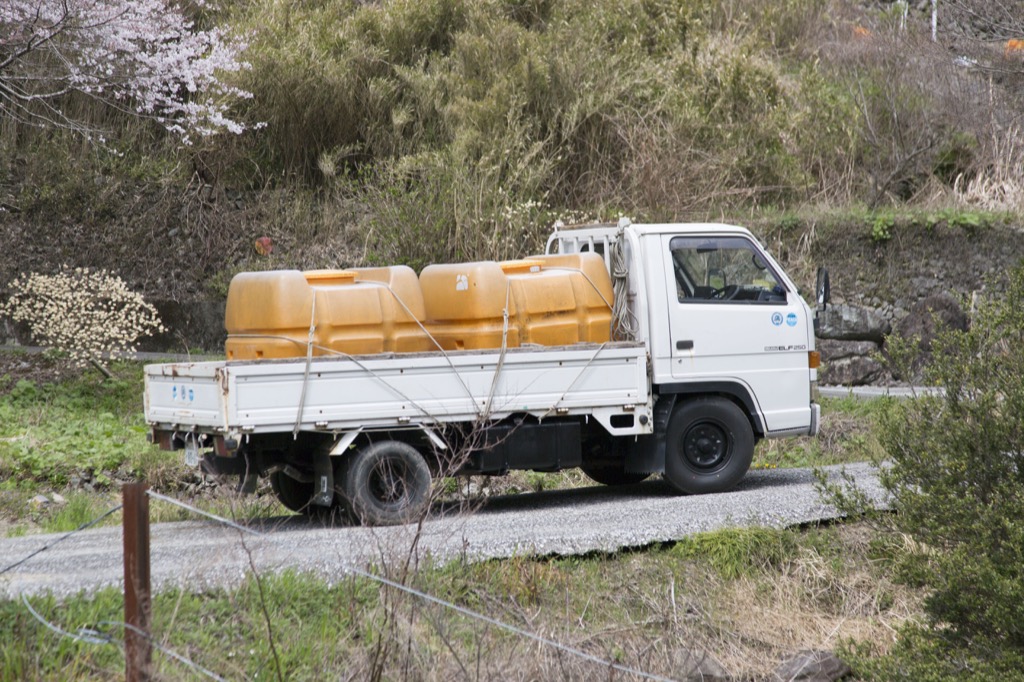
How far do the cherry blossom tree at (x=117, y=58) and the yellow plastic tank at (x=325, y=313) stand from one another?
7371 mm

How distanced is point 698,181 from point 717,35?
518 centimetres

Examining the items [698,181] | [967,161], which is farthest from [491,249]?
[967,161]

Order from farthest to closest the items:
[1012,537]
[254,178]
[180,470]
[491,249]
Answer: [254,178]
[491,249]
[180,470]
[1012,537]

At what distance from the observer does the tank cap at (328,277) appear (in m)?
9.37

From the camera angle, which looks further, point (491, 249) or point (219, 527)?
point (491, 249)

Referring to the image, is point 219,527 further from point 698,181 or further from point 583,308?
point 698,181

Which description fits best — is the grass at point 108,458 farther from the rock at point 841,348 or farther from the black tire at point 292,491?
the rock at point 841,348

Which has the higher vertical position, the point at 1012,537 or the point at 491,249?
the point at 491,249

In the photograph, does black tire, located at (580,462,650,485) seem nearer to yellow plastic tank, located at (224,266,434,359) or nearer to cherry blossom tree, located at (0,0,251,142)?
yellow plastic tank, located at (224,266,434,359)

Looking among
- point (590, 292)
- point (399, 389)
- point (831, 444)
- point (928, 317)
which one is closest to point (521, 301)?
point (590, 292)

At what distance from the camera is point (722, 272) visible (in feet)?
33.9

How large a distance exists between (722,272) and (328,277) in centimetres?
327

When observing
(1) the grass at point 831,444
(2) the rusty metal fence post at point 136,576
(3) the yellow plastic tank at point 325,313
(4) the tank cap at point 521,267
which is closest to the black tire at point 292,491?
(3) the yellow plastic tank at point 325,313

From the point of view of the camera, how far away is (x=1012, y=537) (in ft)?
20.1
